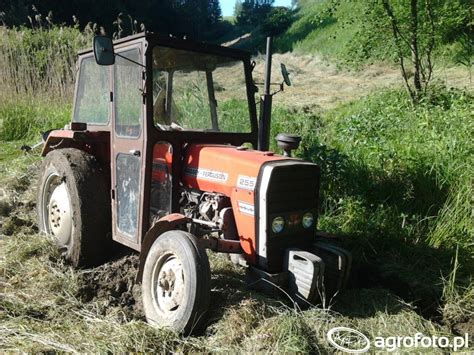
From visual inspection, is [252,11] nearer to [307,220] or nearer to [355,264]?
[355,264]

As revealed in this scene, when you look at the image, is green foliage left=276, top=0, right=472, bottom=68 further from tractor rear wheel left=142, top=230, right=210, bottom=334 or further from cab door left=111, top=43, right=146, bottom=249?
tractor rear wheel left=142, top=230, right=210, bottom=334

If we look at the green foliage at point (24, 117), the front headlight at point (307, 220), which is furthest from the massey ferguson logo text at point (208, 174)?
the green foliage at point (24, 117)

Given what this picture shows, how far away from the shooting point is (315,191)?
142 inches

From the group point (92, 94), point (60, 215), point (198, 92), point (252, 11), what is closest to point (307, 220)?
point (198, 92)

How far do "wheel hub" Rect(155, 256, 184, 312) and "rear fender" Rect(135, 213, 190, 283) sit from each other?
194mm

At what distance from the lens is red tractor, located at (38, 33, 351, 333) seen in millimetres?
3309

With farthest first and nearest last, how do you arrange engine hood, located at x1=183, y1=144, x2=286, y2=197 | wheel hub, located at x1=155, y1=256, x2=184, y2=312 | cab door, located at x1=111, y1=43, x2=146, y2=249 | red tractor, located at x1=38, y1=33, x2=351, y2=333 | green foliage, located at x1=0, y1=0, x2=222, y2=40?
green foliage, located at x1=0, y1=0, x2=222, y2=40 → cab door, located at x1=111, y1=43, x2=146, y2=249 → engine hood, located at x1=183, y1=144, x2=286, y2=197 → red tractor, located at x1=38, y1=33, x2=351, y2=333 → wheel hub, located at x1=155, y1=256, x2=184, y2=312

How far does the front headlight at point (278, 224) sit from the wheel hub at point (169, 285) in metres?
Result: 0.68

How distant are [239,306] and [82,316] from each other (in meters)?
1.10

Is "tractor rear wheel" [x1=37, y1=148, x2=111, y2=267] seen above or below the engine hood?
below

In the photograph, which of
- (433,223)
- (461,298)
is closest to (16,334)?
(461,298)

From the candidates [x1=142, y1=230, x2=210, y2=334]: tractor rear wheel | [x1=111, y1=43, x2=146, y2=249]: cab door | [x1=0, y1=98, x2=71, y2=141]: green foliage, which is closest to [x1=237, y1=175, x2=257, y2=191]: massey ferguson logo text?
[x1=142, y1=230, x2=210, y2=334]: tractor rear wheel

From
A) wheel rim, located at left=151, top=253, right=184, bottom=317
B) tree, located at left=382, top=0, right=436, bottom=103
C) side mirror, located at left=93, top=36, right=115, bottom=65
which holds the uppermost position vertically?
tree, located at left=382, top=0, right=436, bottom=103

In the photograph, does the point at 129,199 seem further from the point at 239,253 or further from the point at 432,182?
the point at 432,182
